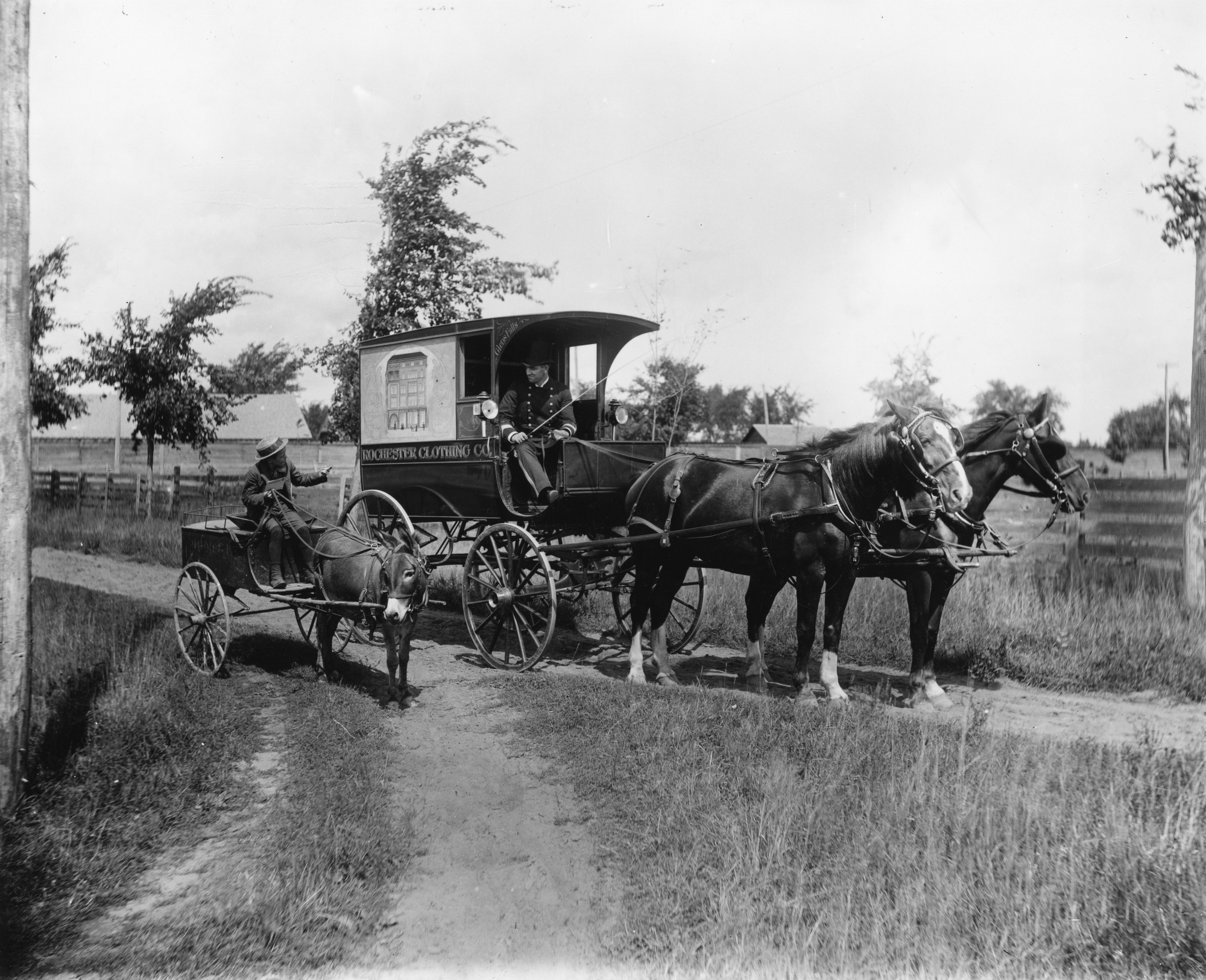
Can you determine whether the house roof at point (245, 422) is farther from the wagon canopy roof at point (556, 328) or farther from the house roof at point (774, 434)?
the wagon canopy roof at point (556, 328)

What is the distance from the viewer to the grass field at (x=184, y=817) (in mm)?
3709

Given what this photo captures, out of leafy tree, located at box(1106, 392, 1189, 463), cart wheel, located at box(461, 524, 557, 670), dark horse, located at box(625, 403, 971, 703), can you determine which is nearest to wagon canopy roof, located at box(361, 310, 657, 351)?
dark horse, located at box(625, 403, 971, 703)

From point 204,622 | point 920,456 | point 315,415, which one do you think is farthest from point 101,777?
point 315,415

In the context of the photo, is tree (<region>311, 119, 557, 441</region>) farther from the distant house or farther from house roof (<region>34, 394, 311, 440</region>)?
house roof (<region>34, 394, 311, 440</region>)

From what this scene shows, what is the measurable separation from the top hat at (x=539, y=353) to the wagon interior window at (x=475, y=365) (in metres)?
0.44

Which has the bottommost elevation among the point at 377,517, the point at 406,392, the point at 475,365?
the point at 377,517

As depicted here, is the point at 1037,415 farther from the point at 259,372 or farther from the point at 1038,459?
the point at 259,372

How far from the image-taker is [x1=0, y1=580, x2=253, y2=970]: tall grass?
4109 millimetres

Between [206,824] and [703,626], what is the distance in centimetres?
624

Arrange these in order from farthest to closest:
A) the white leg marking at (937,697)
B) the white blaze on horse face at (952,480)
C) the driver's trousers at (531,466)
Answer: the driver's trousers at (531,466) < the white leg marking at (937,697) < the white blaze on horse face at (952,480)

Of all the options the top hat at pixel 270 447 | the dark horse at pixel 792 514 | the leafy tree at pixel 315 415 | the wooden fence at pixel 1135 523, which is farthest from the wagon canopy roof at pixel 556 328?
the leafy tree at pixel 315 415

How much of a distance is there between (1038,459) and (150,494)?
1918cm

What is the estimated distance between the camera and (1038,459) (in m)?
7.36

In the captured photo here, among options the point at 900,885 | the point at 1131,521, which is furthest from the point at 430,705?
the point at 1131,521
